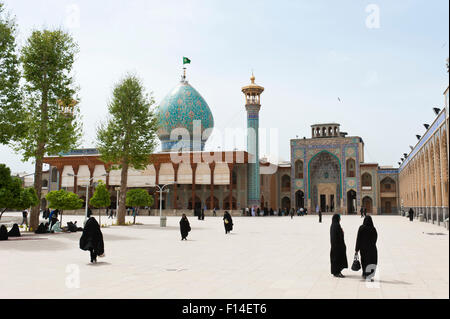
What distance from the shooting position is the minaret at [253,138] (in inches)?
1753

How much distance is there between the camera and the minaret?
146 feet

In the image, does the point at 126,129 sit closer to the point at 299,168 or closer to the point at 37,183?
the point at 37,183

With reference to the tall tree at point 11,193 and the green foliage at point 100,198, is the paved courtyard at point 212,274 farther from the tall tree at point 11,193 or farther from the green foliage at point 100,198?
the green foliage at point 100,198

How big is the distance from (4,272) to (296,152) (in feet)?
153

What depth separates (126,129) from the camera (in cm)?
2402

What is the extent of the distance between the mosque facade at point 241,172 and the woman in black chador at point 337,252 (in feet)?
115

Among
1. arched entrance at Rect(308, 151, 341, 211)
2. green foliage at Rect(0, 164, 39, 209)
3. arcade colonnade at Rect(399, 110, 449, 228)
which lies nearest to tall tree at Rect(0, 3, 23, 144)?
green foliage at Rect(0, 164, 39, 209)

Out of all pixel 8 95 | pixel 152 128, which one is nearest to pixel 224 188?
pixel 152 128

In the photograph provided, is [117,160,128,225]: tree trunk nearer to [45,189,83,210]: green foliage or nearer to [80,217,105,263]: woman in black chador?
[45,189,83,210]: green foliage

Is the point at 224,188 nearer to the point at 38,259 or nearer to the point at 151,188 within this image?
the point at 151,188

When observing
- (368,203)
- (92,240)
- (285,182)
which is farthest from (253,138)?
(92,240)


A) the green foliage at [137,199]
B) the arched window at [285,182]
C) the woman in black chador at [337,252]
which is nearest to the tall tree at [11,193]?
the green foliage at [137,199]

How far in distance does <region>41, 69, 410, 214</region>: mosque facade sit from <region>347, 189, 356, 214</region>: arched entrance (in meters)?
0.12

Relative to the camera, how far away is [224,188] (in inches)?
1784
